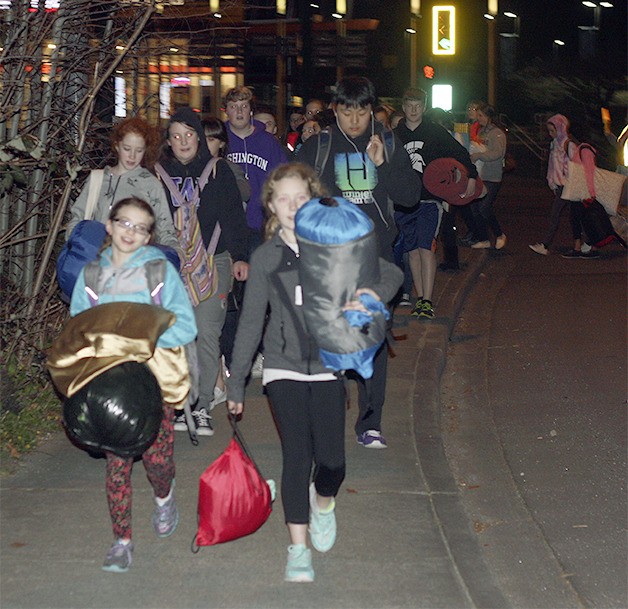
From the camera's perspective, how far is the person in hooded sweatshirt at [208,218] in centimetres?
671

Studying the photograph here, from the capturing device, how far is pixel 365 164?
6441 mm

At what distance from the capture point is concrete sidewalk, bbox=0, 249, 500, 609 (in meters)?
4.46

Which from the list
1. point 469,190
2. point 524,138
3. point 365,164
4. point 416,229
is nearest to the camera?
point 365,164

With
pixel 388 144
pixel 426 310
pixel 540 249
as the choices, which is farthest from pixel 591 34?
pixel 388 144

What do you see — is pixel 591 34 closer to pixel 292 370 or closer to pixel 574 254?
pixel 574 254

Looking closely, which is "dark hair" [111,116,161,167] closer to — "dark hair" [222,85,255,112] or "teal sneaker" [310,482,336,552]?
"dark hair" [222,85,255,112]

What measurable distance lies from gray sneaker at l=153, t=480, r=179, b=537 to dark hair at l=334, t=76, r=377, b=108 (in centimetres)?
255

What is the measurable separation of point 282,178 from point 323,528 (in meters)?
Result: 1.55

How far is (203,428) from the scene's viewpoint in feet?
22.4

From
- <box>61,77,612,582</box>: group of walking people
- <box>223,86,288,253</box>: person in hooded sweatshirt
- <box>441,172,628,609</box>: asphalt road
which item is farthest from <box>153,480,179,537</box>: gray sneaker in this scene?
<box>223,86,288,253</box>: person in hooded sweatshirt

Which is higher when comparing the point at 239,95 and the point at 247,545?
the point at 239,95

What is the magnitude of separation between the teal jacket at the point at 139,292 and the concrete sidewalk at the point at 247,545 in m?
0.98

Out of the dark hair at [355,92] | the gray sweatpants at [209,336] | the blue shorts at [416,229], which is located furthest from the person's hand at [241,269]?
the blue shorts at [416,229]

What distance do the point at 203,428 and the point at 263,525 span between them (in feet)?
5.31
